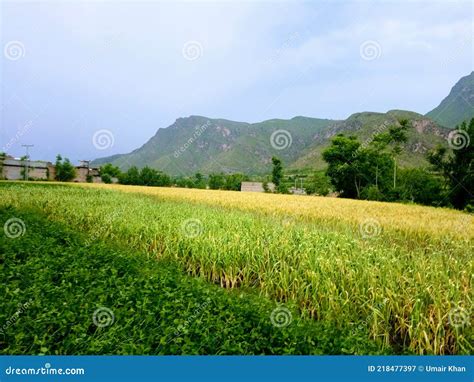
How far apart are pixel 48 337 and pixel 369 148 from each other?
59.7 m

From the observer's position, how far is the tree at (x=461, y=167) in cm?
2672

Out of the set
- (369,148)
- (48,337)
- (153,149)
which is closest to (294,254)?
(48,337)

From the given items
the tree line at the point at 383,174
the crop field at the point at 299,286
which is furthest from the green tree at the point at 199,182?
the crop field at the point at 299,286

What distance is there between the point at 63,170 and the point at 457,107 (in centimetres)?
14235

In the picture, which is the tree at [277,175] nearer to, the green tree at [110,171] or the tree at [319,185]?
the tree at [319,185]

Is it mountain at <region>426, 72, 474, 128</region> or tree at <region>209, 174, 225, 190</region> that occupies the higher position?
mountain at <region>426, 72, 474, 128</region>

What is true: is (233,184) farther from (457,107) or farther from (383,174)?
(457,107)

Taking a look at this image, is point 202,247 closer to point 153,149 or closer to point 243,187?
point 243,187

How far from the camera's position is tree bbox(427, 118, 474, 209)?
1052 inches

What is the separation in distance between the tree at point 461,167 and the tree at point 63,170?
6865 cm

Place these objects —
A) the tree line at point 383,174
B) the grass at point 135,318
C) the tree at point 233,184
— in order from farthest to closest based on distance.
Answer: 1. the tree at point 233,184
2. the tree line at point 383,174
3. the grass at point 135,318

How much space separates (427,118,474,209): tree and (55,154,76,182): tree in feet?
225

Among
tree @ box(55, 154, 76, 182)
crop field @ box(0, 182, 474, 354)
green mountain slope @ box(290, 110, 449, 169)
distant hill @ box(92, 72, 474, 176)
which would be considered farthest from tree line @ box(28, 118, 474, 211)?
green mountain slope @ box(290, 110, 449, 169)

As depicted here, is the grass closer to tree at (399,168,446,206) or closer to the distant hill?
tree at (399,168,446,206)
